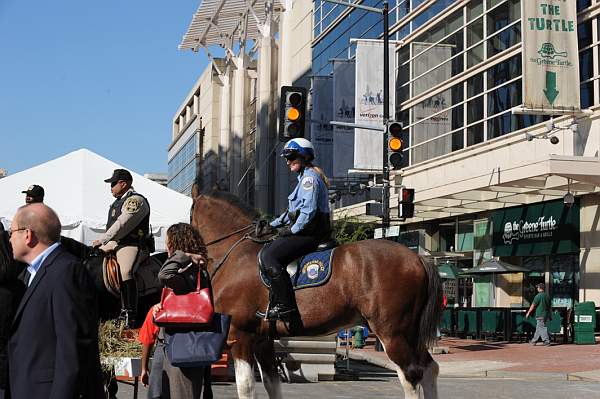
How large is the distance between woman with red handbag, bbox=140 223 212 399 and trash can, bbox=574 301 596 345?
806 inches

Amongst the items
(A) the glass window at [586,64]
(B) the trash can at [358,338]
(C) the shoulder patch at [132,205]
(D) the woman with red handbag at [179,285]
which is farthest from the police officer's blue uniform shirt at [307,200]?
(A) the glass window at [586,64]

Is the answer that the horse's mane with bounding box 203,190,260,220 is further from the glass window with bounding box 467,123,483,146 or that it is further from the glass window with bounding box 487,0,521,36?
the glass window with bounding box 467,123,483,146

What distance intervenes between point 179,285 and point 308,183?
3.01 m

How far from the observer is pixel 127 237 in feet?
31.4

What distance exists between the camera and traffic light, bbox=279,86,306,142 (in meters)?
18.0

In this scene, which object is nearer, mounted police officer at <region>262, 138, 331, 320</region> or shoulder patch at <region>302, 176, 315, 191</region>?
mounted police officer at <region>262, 138, 331, 320</region>

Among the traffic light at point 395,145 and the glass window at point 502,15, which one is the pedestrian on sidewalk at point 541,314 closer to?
the traffic light at point 395,145

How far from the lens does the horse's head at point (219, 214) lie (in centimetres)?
1081

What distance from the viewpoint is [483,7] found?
1375 inches

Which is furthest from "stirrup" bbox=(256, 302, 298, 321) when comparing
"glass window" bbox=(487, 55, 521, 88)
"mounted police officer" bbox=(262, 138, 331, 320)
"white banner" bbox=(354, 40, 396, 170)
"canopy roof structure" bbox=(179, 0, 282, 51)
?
"canopy roof structure" bbox=(179, 0, 282, 51)

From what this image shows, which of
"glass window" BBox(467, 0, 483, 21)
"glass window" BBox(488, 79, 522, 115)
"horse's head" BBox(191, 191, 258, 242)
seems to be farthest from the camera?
"glass window" BBox(467, 0, 483, 21)

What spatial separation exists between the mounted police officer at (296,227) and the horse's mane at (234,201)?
486 millimetres

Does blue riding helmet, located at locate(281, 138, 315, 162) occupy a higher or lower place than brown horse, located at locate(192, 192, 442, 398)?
higher

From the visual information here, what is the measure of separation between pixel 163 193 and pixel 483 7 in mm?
21779
